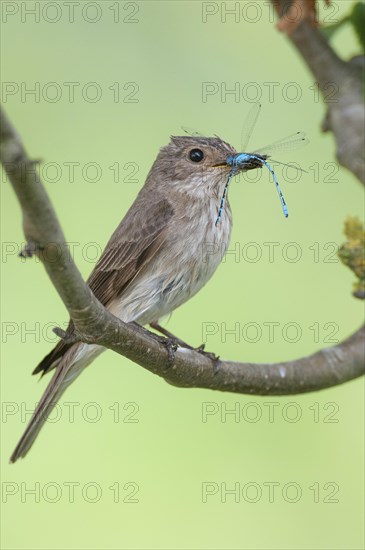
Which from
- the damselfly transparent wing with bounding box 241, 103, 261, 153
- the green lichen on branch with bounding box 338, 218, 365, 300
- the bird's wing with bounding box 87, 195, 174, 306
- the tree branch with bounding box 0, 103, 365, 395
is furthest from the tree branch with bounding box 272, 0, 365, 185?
the bird's wing with bounding box 87, 195, 174, 306

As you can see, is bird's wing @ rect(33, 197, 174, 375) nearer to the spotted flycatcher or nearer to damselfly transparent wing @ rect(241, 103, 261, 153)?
the spotted flycatcher

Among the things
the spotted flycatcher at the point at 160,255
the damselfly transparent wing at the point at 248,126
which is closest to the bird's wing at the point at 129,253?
the spotted flycatcher at the point at 160,255

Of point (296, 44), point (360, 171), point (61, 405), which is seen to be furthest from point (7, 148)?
point (61, 405)

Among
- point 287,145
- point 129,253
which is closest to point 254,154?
point 287,145

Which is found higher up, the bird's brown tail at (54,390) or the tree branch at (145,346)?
the bird's brown tail at (54,390)

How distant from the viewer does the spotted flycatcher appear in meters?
4.35

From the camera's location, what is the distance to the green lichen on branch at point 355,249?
9.22 feet

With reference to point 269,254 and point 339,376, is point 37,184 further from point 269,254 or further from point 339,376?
point 269,254

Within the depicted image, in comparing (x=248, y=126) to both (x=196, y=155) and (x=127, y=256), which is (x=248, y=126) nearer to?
(x=196, y=155)

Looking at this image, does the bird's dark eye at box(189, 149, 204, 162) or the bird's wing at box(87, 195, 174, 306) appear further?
the bird's dark eye at box(189, 149, 204, 162)

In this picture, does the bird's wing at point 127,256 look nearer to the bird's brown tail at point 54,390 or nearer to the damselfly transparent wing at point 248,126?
the bird's brown tail at point 54,390

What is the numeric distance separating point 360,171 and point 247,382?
1.21 meters

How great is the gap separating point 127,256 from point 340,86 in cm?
228

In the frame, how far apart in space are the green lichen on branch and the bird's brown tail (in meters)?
1.97
